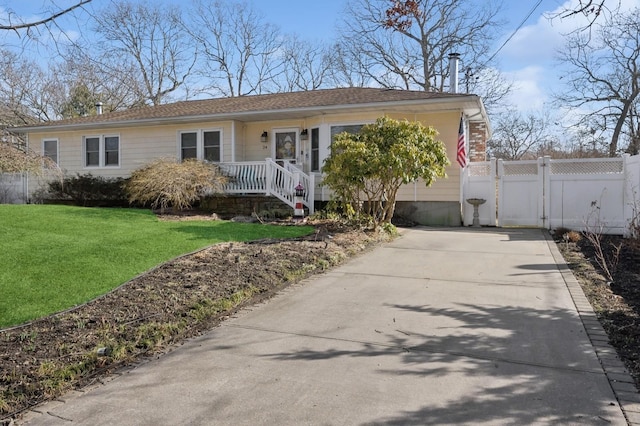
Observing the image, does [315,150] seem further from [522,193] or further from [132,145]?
[132,145]

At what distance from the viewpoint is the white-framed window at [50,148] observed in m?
Answer: 19.3

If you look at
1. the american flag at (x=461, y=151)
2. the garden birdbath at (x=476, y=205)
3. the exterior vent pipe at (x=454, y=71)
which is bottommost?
the garden birdbath at (x=476, y=205)

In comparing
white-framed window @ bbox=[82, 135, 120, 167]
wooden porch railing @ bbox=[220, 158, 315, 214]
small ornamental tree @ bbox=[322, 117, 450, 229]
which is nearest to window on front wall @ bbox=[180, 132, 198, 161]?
wooden porch railing @ bbox=[220, 158, 315, 214]

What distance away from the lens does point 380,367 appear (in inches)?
149

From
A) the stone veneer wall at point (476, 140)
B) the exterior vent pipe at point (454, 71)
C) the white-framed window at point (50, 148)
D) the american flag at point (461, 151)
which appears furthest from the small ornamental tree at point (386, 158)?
the white-framed window at point (50, 148)

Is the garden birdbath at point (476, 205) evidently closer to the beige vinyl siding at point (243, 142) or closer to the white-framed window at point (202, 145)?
the beige vinyl siding at point (243, 142)

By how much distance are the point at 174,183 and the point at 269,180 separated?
281 cm

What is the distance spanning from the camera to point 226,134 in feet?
54.7

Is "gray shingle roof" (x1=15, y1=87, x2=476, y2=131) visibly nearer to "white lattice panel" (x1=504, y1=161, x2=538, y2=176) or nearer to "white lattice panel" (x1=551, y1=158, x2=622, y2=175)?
"white lattice panel" (x1=504, y1=161, x2=538, y2=176)

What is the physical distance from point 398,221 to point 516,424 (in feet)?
37.6

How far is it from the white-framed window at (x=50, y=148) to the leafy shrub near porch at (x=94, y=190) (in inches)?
113

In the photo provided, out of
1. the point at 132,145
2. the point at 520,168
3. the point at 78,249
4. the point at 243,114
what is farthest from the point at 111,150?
the point at 520,168

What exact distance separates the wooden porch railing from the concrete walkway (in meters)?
8.08

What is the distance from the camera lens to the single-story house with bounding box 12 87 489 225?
14195mm
